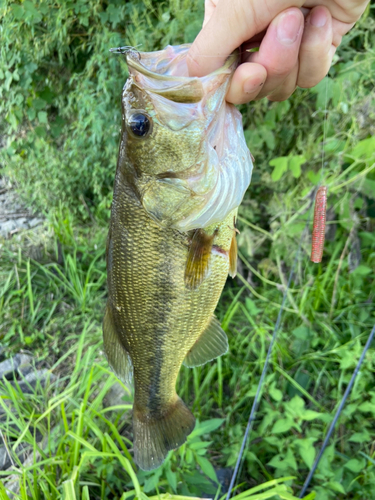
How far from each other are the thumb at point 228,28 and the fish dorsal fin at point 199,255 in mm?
421

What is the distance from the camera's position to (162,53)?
0.88m

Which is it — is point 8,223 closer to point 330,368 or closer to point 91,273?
point 91,273

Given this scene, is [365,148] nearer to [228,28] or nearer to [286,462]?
[228,28]

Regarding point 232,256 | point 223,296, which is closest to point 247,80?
point 232,256

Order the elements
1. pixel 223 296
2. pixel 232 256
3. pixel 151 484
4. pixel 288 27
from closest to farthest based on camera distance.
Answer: pixel 288 27, pixel 232 256, pixel 151 484, pixel 223 296

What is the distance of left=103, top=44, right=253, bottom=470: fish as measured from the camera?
84 cm

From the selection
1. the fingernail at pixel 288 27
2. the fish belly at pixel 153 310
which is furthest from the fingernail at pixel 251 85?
the fish belly at pixel 153 310

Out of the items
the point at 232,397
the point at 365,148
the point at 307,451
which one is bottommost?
the point at 232,397

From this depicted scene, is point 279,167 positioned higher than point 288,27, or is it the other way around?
point 288,27

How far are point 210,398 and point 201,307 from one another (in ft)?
4.12

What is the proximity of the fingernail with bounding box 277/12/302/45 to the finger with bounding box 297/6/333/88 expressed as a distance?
0.14 meters

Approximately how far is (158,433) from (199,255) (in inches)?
29.3

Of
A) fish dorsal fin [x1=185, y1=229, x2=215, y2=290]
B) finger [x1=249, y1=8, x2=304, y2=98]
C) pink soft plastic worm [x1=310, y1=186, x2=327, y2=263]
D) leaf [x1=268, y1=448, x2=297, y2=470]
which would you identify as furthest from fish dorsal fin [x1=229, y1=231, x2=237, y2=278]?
leaf [x1=268, y1=448, x2=297, y2=470]

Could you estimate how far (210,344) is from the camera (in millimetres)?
1200
